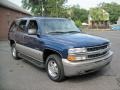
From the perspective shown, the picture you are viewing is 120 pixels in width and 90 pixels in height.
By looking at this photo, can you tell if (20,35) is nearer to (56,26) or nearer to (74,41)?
(56,26)

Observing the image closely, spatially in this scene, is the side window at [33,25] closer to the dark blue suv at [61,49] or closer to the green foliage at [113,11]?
the dark blue suv at [61,49]

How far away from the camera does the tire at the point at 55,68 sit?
529cm

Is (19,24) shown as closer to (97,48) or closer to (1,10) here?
(97,48)

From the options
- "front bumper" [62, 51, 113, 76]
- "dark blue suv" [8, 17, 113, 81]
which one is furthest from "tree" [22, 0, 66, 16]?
"front bumper" [62, 51, 113, 76]

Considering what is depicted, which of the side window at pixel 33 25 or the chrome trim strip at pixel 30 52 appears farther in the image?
the side window at pixel 33 25

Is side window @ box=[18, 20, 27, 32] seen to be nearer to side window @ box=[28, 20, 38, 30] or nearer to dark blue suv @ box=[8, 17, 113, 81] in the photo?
dark blue suv @ box=[8, 17, 113, 81]

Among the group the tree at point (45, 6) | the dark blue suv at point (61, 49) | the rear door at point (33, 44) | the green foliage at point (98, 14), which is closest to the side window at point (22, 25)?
the dark blue suv at point (61, 49)

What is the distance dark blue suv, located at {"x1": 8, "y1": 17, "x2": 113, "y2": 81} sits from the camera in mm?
5012

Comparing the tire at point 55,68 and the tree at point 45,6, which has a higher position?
the tree at point 45,6

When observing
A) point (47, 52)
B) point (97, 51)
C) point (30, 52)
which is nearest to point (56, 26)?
point (47, 52)

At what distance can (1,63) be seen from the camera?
312 inches

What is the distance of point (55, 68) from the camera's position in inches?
219

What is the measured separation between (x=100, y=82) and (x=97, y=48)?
1.01 metres

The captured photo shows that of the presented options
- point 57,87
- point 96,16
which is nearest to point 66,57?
point 57,87
